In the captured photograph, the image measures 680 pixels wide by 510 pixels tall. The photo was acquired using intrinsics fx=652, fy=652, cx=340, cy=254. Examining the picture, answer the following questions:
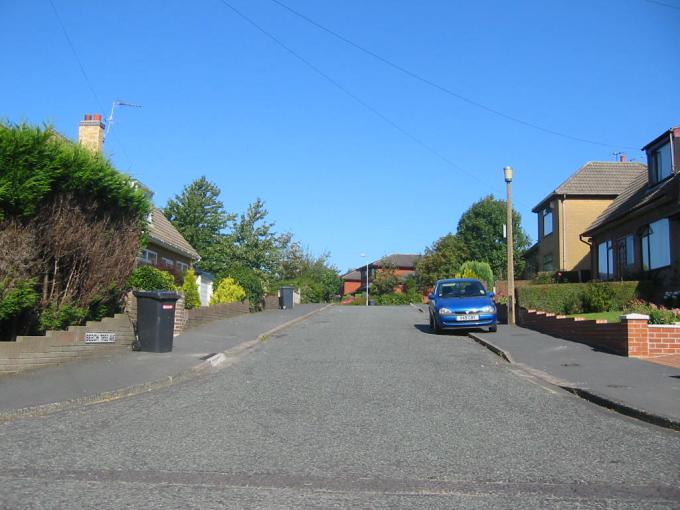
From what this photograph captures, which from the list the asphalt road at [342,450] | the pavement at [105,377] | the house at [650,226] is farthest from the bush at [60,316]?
the house at [650,226]

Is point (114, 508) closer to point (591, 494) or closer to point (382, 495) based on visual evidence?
point (382, 495)

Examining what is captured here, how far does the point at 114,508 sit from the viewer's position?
4645 mm

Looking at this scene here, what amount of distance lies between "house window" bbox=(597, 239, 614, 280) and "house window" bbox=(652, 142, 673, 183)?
4.33 metres

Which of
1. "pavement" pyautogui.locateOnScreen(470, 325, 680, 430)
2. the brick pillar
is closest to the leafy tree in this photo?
"pavement" pyautogui.locateOnScreen(470, 325, 680, 430)

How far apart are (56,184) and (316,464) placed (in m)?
7.77

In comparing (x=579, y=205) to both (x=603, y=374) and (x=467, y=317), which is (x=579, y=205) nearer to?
(x=467, y=317)

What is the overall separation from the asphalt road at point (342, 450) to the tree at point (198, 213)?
158 ft

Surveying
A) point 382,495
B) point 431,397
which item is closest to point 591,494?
point 382,495

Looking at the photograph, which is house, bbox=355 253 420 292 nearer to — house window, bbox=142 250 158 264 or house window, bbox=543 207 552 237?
house window, bbox=543 207 552 237

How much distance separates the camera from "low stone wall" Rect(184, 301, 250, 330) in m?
18.3

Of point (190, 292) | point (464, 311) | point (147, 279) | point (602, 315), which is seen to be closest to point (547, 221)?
point (602, 315)

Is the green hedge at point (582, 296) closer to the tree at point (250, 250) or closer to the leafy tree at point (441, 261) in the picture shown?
the tree at point (250, 250)

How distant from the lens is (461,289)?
796 inches

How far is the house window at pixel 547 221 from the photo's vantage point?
36519 mm
